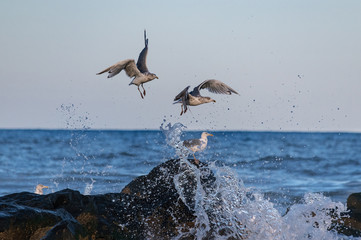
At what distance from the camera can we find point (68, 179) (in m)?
15.5

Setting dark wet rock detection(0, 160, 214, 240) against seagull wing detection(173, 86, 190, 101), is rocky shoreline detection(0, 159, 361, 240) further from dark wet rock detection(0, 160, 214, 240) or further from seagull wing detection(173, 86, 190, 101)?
seagull wing detection(173, 86, 190, 101)

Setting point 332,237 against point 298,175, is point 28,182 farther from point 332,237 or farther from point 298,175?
point 332,237

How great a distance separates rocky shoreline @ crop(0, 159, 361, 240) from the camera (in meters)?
5.33

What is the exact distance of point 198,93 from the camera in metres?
8.09

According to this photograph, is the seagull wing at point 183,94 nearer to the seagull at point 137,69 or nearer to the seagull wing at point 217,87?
the seagull wing at point 217,87

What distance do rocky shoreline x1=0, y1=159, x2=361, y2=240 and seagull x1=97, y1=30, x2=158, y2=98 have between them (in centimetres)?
147

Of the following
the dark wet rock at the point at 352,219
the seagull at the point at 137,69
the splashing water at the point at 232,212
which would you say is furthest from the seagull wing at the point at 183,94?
the dark wet rock at the point at 352,219

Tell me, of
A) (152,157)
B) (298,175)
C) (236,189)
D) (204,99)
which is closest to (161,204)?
(236,189)

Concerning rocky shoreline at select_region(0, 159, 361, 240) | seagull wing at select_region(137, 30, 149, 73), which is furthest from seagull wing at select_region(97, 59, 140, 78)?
rocky shoreline at select_region(0, 159, 361, 240)

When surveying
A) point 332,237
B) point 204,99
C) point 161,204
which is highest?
point 204,99

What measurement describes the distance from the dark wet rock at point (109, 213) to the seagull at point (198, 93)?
95cm

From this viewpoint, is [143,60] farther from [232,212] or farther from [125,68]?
[232,212]

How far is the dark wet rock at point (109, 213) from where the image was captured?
209 inches

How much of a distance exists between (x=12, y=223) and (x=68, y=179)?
10.4 metres
